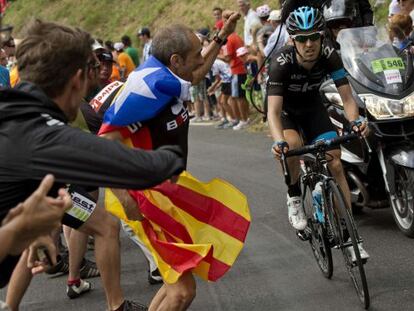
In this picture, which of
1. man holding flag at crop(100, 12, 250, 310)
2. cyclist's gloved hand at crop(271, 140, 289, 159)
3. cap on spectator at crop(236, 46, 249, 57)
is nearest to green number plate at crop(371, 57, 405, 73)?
cyclist's gloved hand at crop(271, 140, 289, 159)

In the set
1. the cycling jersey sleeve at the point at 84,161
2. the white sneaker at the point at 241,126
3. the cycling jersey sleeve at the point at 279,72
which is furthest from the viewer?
the white sneaker at the point at 241,126

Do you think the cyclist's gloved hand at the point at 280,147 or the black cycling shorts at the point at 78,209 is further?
the cyclist's gloved hand at the point at 280,147

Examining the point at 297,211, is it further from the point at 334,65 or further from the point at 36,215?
the point at 36,215

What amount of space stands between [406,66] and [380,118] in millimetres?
689

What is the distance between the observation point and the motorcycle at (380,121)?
7.30m

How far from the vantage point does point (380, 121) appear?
733 cm

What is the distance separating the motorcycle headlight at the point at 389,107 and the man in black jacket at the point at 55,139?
14.2ft

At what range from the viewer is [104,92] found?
6.31 meters

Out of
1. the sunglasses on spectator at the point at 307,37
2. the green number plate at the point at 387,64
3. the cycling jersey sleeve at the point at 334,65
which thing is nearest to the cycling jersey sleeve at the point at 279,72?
the sunglasses on spectator at the point at 307,37

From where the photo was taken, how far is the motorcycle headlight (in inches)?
288

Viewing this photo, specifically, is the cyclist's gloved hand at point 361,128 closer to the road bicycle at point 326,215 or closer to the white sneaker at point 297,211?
the road bicycle at point 326,215

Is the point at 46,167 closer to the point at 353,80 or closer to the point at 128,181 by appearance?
the point at 128,181

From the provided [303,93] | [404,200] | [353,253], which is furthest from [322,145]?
[404,200]

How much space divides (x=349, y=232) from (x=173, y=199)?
A: 148cm
